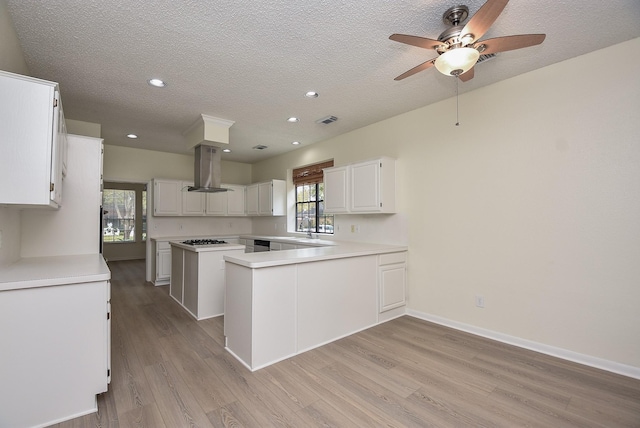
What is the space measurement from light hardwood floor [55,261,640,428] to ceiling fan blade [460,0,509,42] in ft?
7.74

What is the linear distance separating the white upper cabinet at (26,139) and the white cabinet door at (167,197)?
13.7 feet

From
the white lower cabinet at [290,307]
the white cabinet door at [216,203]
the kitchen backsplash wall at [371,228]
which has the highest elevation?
the white cabinet door at [216,203]

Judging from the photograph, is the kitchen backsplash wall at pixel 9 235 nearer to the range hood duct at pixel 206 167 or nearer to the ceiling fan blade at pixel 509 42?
the range hood duct at pixel 206 167

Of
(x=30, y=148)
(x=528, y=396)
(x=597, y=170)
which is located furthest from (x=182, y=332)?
(x=597, y=170)

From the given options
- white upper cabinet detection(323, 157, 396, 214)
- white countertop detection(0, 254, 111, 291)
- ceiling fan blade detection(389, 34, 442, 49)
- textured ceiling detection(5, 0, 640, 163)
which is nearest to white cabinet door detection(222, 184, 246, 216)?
textured ceiling detection(5, 0, 640, 163)

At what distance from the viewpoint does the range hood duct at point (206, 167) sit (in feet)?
14.6

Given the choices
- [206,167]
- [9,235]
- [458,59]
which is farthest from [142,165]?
[458,59]

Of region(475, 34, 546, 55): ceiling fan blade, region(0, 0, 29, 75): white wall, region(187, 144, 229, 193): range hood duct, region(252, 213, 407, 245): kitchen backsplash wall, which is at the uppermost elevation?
region(0, 0, 29, 75): white wall

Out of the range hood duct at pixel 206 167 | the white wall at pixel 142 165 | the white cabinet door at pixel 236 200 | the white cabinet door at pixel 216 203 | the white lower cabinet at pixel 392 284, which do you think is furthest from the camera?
the white cabinet door at pixel 236 200

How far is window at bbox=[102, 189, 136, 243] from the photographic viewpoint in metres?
8.49

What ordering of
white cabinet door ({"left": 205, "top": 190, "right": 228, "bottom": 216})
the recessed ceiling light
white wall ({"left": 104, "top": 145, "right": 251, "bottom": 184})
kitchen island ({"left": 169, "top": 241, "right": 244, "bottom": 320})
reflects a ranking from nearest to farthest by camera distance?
the recessed ceiling light
kitchen island ({"left": 169, "top": 241, "right": 244, "bottom": 320})
white wall ({"left": 104, "top": 145, "right": 251, "bottom": 184})
white cabinet door ({"left": 205, "top": 190, "right": 228, "bottom": 216})

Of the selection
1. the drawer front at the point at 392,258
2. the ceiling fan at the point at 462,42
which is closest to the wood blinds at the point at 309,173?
the drawer front at the point at 392,258

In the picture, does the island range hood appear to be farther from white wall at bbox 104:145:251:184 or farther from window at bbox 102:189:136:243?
window at bbox 102:189:136:243

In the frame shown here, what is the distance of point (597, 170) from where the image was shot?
97.7 inches
